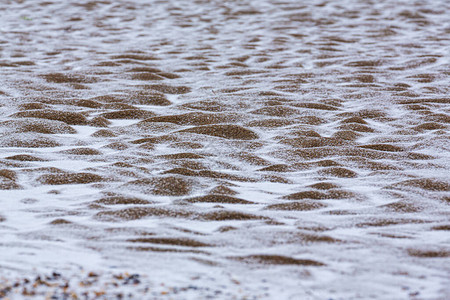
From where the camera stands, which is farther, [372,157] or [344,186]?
[372,157]

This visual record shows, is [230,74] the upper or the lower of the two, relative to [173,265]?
lower

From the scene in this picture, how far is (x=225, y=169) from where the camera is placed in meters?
3.24

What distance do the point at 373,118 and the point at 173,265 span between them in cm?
254

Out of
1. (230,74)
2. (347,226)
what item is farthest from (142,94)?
(347,226)

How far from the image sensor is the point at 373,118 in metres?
4.29

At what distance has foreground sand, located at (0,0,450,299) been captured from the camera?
2.04 m

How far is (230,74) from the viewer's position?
565 cm

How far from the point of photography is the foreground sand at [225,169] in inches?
80.1

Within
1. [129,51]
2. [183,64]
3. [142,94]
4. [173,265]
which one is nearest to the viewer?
[173,265]

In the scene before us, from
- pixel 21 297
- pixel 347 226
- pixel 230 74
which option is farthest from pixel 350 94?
pixel 21 297

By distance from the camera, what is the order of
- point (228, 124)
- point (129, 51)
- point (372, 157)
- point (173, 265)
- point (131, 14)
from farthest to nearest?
point (131, 14), point (129, 51), point (228, 124), point (372, 157), point (173, 265)

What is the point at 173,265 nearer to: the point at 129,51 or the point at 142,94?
the point at 142,94

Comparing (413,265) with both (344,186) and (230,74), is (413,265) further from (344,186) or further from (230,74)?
(230,74)

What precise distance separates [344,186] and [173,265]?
1154 mm
